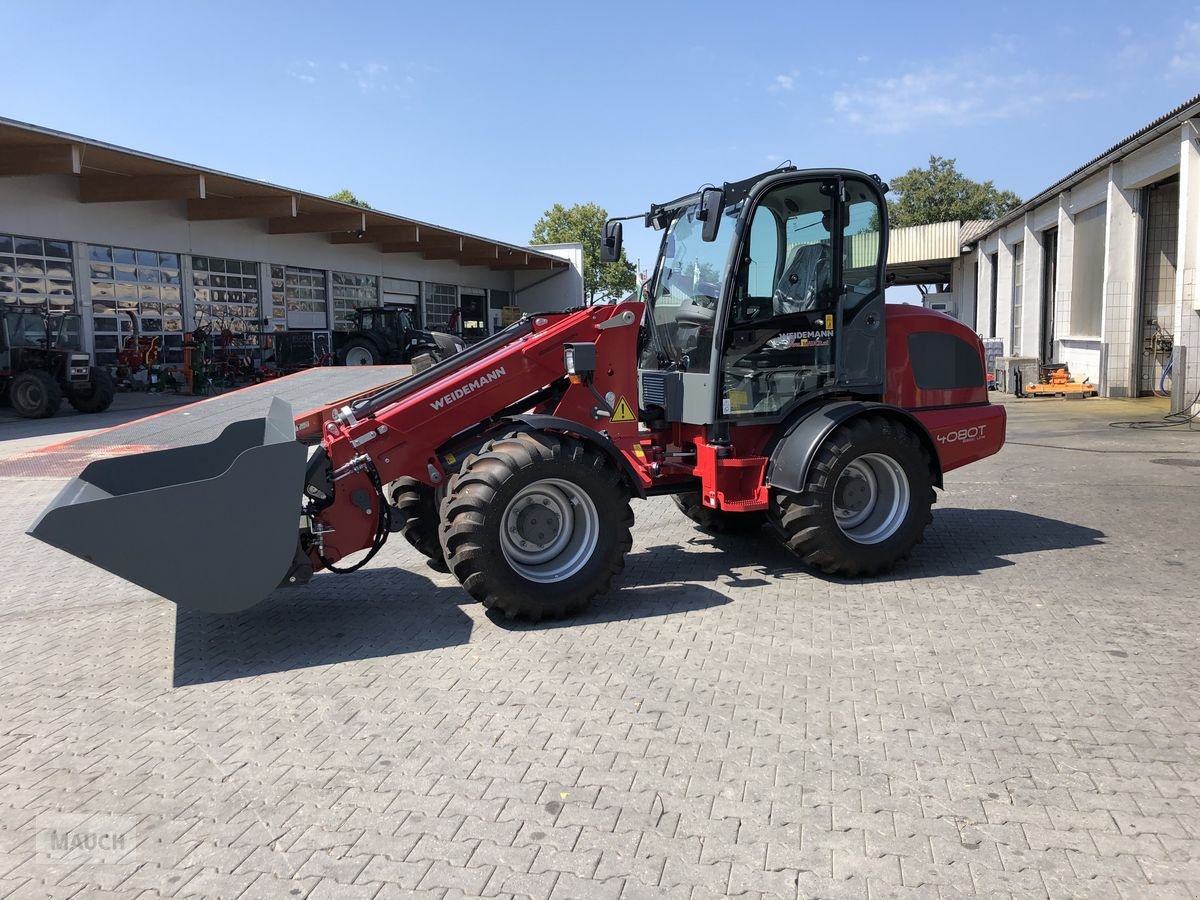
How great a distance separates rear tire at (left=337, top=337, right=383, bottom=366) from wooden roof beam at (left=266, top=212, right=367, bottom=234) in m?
4.29

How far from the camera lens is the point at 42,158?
805 inches

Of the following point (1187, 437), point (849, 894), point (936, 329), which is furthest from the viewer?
point (1187, 437)

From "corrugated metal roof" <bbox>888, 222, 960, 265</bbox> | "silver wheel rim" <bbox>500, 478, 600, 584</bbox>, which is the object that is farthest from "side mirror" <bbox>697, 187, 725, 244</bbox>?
"corrugated metal roof" <bbox>888, 222, 960, 265</bbox>

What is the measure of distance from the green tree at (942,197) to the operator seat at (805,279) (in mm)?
65465

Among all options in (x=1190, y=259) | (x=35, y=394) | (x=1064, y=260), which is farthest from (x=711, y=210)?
(x=1064, y=260)

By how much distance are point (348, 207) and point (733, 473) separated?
2569 cm

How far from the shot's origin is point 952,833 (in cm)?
315

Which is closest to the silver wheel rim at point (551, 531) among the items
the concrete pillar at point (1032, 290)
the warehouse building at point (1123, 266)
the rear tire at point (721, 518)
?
the rear tire at point (721, 518)

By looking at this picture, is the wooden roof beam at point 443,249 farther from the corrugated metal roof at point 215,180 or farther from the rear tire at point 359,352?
the rear tire at point 359,352

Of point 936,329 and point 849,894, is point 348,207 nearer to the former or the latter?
point 936,329

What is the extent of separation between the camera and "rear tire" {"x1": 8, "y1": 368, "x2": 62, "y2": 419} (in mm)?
19375

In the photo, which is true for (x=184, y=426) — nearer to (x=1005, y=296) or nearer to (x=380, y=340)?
(x=380, y=340)

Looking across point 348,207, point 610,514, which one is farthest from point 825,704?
point 348,207

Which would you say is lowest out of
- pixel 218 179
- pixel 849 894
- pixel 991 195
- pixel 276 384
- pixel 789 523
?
pixel 849 894
